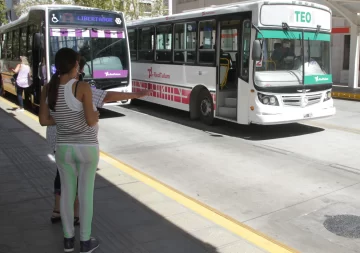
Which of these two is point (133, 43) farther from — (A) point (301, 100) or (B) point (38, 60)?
(A) point (301, 100)

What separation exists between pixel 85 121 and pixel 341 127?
27.4 feet

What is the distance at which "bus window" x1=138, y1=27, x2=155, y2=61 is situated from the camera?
12852 millimetres

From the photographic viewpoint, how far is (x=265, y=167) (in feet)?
22.5

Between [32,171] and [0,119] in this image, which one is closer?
[32,171]

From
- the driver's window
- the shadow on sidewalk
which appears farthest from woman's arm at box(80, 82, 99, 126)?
the driver's window

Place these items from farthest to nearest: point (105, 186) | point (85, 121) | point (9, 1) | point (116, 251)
Answer: 1. point (9, 1)
2. point (105, 186)
3. point (116, 251)
4. point (85, 121)

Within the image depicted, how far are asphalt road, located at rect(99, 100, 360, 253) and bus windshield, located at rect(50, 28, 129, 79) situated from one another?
4.51ft

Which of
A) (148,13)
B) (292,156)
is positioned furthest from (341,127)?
(148,13)

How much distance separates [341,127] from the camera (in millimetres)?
10266

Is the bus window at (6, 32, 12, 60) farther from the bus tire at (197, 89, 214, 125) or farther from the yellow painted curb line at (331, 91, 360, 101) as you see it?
the yellow painted curb line at (331, 91, 360, 101)

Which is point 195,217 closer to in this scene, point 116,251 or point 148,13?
point 116,251

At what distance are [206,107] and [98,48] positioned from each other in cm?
332

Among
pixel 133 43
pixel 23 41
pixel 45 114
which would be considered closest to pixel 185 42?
pixel 133 43

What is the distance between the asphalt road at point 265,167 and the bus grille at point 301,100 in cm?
74
